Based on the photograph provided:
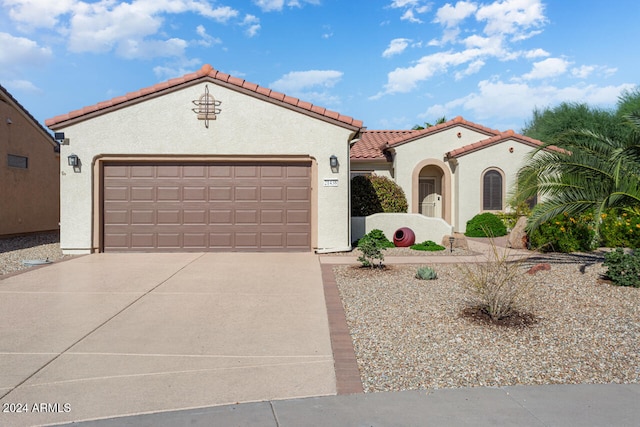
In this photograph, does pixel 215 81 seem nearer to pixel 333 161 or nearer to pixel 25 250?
pixel 333 161

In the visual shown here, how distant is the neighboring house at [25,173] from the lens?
16438 mm

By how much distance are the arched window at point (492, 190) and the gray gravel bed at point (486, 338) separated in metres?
10.7

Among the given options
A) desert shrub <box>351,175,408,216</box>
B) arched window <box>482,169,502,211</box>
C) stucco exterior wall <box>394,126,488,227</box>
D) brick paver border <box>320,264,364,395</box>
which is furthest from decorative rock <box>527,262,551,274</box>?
stucco exterior wall <box>394,126,488,227</box>

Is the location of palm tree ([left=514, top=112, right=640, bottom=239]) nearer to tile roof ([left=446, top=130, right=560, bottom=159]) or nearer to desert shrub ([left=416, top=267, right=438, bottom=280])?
desert shrub ([left=416, top=267, right=438, bottom=280])

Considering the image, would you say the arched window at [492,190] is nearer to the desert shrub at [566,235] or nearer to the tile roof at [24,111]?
the desert shrub at [566,235]

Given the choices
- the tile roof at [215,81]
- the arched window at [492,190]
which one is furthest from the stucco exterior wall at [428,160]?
the tile roof at [215,81]

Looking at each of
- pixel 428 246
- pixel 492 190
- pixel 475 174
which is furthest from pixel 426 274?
pixel 492 190

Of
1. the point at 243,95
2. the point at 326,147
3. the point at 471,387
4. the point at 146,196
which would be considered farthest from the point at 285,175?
the point at 471,387

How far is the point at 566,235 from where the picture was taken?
1272 cm

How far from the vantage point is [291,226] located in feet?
42.4

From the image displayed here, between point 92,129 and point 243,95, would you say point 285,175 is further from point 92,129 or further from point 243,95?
point 92,129

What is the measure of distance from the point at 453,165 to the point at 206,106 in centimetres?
1089

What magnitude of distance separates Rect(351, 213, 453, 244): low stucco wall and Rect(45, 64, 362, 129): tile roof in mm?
3422

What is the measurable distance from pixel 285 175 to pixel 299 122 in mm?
1468
